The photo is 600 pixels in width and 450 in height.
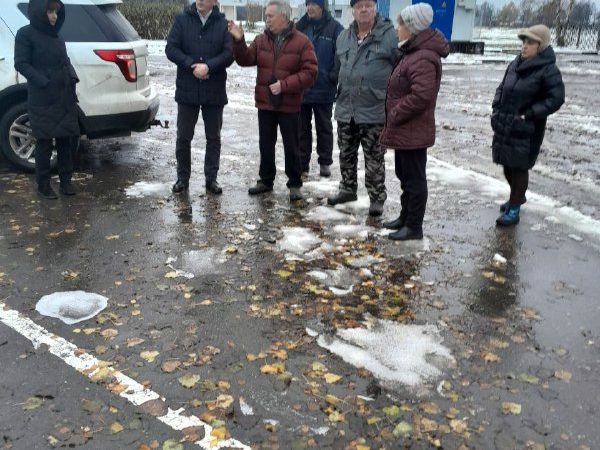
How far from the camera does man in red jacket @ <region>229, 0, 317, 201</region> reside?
598 cm

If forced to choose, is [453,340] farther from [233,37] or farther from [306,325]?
[233,37]

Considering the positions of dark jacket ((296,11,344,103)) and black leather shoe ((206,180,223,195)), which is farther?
dark jacket ((296,11,344,103))

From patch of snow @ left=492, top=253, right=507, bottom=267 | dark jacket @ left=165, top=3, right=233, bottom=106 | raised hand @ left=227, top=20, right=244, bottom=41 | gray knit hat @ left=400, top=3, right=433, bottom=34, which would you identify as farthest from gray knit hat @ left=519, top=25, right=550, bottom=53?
dark jacket @ left=165, top=3, right=233, bottom=106

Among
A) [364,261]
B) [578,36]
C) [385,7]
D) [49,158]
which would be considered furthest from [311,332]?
[578,36]

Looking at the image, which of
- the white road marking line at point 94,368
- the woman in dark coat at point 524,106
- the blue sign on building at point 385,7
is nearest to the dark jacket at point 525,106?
the woman in dark coat at point 524,106

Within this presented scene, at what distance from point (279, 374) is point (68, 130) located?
3.94 m

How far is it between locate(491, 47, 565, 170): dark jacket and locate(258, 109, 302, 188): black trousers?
6.40 feet

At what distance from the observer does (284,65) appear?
6035 millimetres

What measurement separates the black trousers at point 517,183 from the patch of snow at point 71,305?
379 centimetres

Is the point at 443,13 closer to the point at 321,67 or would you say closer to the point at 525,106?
the point at 321,67

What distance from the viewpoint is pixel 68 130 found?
245 inches

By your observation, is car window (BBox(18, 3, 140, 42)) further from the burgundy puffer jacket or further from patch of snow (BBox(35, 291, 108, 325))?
patch of snow (BBox(35, 291, 108, 325))

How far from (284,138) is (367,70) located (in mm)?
1171

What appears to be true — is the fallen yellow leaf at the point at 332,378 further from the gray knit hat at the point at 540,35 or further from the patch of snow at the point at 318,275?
the gray knit hat at the point at 540,35
